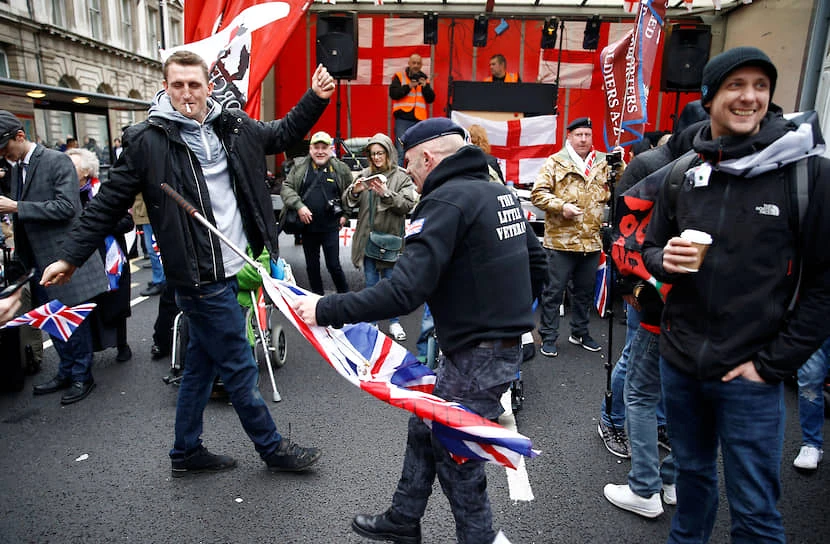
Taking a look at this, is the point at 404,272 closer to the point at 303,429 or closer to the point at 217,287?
the point at 217,287

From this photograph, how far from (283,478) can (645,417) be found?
199 cm

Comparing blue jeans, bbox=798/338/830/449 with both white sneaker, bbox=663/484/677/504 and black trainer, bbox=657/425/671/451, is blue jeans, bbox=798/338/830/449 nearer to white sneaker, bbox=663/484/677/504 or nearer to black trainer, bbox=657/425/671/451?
black trainer, bbox=657/425/671/451

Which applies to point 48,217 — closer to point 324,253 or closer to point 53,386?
point 53,386

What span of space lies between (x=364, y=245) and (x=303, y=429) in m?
2.38

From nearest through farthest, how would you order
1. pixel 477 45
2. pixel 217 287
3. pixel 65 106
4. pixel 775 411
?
pixel 775 411 < pixel 217 287 < pixel 65 106 < pixel 477 45

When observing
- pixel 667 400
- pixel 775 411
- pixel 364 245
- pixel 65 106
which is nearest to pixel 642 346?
pixel 667 400

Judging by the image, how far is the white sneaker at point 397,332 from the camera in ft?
18.1

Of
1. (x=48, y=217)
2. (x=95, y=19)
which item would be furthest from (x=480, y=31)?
(x=95, y=19)

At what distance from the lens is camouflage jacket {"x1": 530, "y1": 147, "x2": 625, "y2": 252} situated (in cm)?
494

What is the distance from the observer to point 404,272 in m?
1.94

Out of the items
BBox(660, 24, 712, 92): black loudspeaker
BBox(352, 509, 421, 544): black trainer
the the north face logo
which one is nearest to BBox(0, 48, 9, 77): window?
BBox(660, 24, 712, 92): black loudspeaker

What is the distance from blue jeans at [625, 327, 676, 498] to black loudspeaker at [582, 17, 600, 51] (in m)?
11.2

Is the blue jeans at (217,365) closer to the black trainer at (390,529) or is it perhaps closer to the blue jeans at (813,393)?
the black trainer at (390,529)

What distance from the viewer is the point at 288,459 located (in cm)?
309
